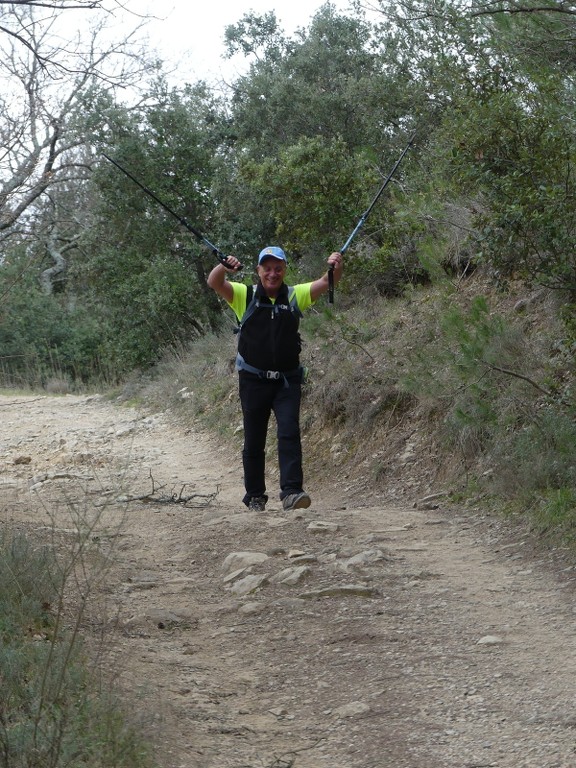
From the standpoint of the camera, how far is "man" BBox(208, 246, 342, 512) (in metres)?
7.63

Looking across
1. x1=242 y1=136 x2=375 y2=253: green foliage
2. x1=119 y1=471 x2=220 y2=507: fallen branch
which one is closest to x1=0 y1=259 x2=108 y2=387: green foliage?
x1=242 y1=136 x2=375 y2=253: green foliage

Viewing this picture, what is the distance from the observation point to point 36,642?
434 centimetres

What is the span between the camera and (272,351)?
772 centimetres

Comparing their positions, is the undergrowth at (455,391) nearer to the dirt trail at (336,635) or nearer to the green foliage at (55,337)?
the dirt trail at (336,635)

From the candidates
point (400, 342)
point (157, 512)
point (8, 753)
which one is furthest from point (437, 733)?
point (400, 342)

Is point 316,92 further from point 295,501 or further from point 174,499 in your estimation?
point 295,501

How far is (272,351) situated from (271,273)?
60 cm

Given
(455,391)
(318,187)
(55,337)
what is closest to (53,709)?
(455,391)

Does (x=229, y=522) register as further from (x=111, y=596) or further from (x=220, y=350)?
(x=220, y=350)

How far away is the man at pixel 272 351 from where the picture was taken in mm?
7633

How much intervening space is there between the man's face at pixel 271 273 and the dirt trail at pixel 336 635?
5.77 ft

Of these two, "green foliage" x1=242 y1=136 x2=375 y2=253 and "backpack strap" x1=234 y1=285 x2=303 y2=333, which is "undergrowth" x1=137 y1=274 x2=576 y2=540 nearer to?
"green foliage" x1=242 y1=136 x2=375 y2=253

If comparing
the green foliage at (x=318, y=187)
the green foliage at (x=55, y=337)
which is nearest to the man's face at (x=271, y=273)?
the green foliage at (x=318, y=187)

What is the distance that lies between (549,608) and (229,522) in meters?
2.94
